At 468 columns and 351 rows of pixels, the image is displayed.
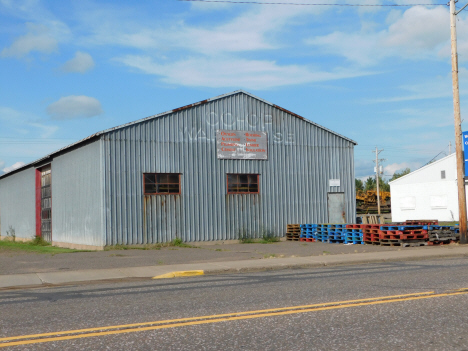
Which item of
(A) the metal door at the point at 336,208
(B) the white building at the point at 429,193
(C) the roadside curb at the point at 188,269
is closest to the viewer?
(C) the roadside curb at the point at 188,269

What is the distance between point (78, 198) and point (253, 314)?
20492 millimetres

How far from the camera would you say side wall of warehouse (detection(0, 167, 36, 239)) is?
3478cm

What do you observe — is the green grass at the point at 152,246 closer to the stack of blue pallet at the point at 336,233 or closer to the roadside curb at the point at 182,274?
the stack of blue pallet at the point at 336,233

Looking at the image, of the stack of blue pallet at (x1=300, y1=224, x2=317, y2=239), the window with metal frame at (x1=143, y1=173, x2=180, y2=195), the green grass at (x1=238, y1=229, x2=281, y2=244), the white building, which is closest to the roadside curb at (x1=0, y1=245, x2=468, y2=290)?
the stack of blue pallet at (x1=300, y1=224, x2=317, y2=239)

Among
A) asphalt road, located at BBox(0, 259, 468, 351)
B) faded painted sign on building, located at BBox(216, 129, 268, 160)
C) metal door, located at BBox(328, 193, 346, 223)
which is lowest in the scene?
asphalt road, located at BBox(0, 259, 468, 351)

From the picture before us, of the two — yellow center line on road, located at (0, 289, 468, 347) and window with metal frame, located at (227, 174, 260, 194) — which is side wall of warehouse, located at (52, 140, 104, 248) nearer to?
window with metal frame, located at (227, 174, 260, 194)

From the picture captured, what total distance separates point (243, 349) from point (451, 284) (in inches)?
234

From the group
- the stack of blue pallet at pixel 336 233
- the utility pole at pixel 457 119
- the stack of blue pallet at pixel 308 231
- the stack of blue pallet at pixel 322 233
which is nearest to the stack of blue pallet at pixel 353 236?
the stack of blue pallet at pixel 336 233

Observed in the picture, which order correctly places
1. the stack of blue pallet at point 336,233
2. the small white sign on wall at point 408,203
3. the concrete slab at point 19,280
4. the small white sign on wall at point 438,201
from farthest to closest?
the small white sign on wall at point 408,203 → the small white sign on wall at point 438,201 → the stack of blue pallet at point 336,233 → the concrete slab at point 19,280

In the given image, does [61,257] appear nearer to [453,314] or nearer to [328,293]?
[328,293]

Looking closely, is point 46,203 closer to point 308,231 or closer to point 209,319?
point 308,231

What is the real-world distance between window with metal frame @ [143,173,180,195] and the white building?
32.7 m

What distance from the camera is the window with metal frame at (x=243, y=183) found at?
26562 mm

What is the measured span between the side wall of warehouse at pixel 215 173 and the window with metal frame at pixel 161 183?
201 mm
